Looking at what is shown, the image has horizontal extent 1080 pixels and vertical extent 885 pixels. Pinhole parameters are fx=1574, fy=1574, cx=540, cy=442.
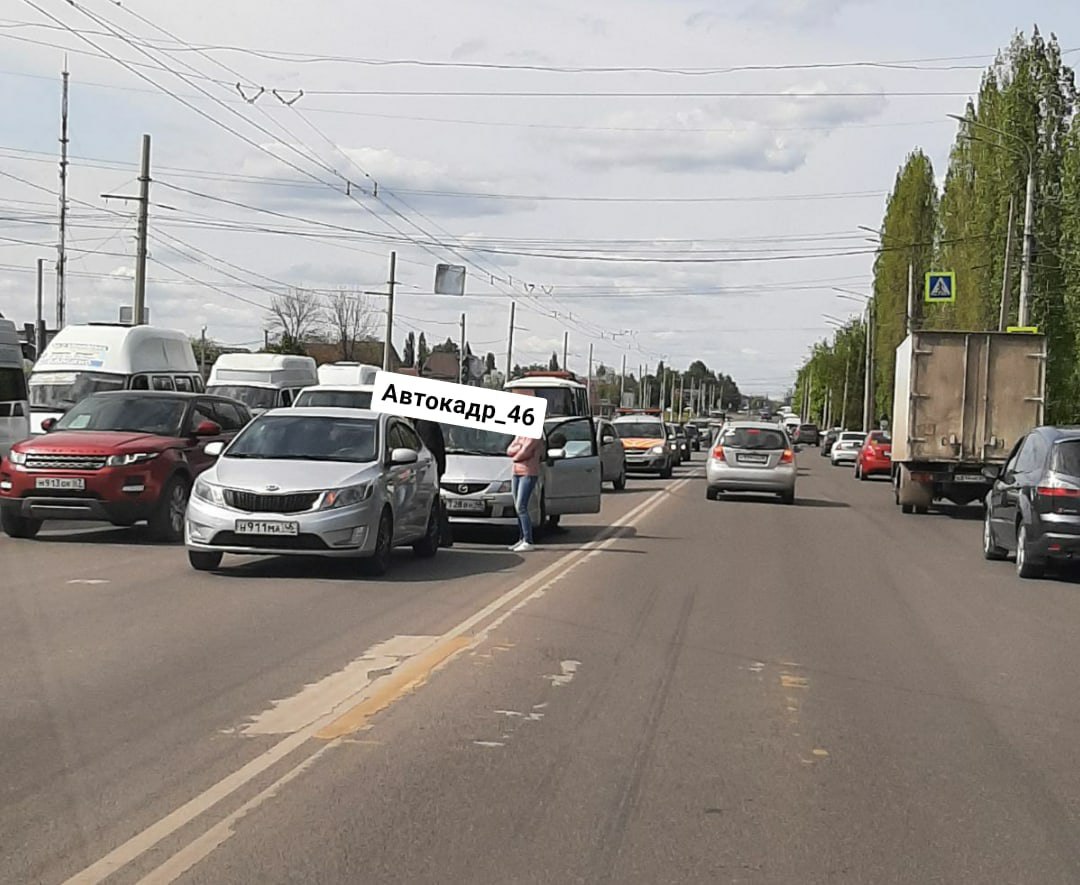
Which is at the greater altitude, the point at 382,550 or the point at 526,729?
the point at 382,550

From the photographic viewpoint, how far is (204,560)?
47.3 ft

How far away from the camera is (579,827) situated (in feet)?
19.5

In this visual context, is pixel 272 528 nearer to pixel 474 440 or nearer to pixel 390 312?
pixel 474 440

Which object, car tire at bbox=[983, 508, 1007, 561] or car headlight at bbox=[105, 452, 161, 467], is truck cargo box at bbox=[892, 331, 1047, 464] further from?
car headlight at bbox=[105, 452, 161, 467]

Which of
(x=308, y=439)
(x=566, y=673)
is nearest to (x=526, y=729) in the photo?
(x=566, y=673)

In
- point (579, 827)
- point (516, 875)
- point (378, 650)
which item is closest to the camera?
point (516, 875)

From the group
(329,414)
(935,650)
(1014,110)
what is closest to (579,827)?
(935,650)

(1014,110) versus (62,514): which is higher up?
(1014,110)

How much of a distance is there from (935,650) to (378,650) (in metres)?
3.89

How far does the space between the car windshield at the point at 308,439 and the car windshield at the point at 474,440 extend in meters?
3.68

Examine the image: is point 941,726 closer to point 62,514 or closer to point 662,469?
point 62,514

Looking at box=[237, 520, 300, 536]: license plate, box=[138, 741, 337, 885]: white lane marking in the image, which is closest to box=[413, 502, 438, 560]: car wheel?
box=[237, 520, 300, 536]: license plate

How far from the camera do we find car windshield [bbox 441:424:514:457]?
753 inches

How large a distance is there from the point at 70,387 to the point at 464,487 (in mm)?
13106
